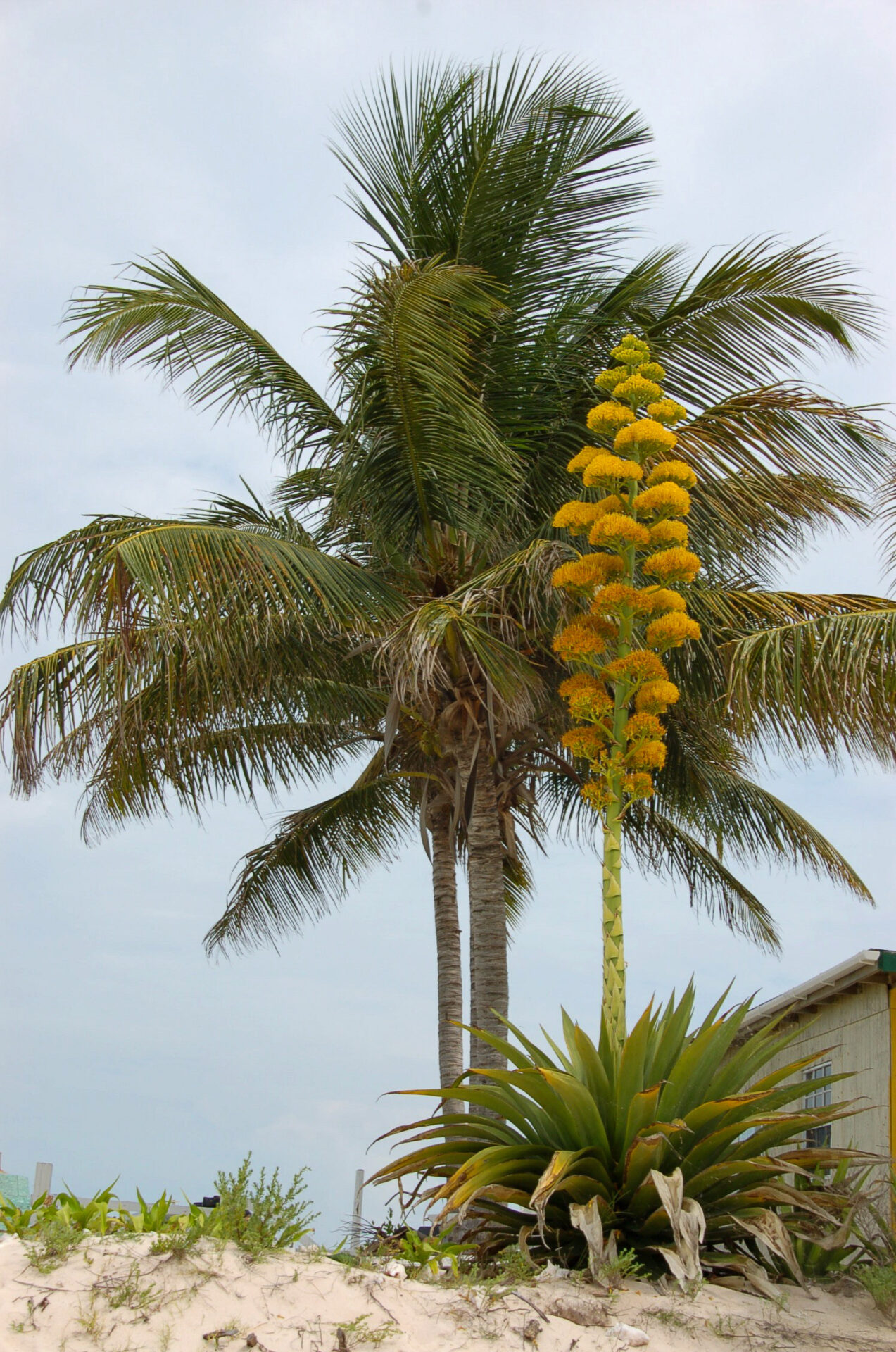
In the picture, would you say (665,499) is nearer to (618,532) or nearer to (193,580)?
(618,532)

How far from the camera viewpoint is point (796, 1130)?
667 centimetres

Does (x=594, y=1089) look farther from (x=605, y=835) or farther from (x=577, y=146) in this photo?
(x=577, y=146)

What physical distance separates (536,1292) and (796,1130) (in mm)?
1761

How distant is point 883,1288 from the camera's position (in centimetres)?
611

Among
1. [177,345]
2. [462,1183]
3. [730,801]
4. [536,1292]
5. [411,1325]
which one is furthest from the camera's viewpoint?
[730,801]

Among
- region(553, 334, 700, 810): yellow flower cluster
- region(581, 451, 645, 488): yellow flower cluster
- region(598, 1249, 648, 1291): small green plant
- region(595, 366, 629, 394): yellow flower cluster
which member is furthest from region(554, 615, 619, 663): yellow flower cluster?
region(598, 1249, 648, 1291): small green plant

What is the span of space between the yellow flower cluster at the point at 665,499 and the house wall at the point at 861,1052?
16.6 ft

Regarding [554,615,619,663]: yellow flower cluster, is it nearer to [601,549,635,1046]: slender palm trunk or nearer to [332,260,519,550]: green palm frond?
[601,549,635,1046]: slender palm trunk

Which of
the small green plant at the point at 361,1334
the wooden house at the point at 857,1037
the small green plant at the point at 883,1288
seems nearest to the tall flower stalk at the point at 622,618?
the small green plant at the point at 883,1288

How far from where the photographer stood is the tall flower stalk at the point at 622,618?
24.6ft


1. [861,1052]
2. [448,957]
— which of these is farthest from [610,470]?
[448,957]

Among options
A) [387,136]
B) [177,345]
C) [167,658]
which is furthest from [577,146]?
[167,658]

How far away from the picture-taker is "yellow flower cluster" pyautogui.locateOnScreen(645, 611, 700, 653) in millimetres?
7645

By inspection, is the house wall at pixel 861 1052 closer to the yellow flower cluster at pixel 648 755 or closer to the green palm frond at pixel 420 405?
the yellow flower cluster at pixel 648 755
